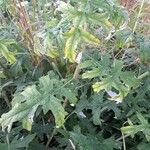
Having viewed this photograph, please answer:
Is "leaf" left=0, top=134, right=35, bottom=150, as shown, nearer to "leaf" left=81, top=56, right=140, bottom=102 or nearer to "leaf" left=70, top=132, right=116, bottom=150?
"leaf" left=70, top=132, right=116, bottom=150

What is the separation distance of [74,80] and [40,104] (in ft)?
0.59

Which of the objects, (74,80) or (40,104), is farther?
(74,80)

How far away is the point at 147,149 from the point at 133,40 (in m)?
0.37

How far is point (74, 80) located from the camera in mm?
1322

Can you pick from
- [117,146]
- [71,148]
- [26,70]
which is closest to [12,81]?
[26,70]

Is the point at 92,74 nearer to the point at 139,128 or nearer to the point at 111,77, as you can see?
the point at 111,77

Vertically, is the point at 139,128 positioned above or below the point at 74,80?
below

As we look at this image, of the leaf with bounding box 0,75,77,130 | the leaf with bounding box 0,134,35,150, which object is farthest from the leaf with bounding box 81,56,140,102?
the leaf with bounding box 0,134,35,150

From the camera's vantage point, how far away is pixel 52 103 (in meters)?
1.18

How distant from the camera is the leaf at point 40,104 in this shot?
1159mm

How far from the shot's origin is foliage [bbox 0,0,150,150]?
1.17 m

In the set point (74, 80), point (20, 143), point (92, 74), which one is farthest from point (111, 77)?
point (20, 143)

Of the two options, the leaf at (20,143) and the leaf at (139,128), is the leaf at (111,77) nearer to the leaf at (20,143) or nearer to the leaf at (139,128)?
the leaf at (139,128)

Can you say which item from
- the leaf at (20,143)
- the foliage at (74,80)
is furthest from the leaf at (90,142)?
the leaf at (20,143)
